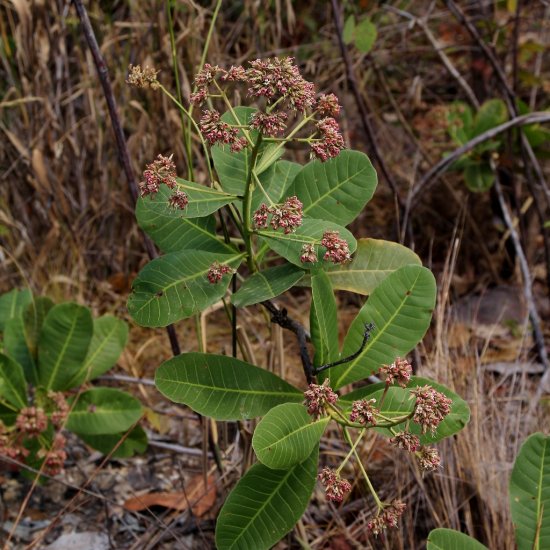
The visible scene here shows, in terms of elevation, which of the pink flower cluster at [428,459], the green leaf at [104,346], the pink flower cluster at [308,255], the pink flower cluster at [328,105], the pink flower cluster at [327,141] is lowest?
the green leaf at [104,346]

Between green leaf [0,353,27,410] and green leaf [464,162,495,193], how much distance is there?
1.75m

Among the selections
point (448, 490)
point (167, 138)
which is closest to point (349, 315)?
point (167, 138)

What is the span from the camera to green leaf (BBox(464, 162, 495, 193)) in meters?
2.79

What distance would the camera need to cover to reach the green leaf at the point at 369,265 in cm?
131

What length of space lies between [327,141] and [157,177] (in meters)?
0.25

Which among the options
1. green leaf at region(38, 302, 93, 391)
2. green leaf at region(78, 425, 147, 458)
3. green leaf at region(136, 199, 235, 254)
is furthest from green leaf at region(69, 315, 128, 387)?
green leaf at region(136, 199, 235, 254)

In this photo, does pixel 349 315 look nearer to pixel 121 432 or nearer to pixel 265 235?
pixel 121 432

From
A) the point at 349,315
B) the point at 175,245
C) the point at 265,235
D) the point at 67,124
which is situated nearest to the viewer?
the point at 265,235

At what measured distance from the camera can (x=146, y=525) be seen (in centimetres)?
186

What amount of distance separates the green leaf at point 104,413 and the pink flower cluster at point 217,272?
2.37 feet

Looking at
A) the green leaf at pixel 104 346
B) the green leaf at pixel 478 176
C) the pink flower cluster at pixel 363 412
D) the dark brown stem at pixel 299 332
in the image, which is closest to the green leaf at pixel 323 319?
the dark brown stem at pixel 299 332

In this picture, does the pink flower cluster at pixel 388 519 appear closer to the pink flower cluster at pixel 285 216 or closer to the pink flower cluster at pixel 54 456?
the pink flower cluster at pixel 285 216

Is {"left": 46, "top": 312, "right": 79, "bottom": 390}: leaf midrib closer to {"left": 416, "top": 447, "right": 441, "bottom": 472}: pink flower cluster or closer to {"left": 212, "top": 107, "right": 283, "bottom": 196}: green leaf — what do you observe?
{"left": 212, "top": 107, "right": 283, "bottom": 196}: green leaf

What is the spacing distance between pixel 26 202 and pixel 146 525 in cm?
160
